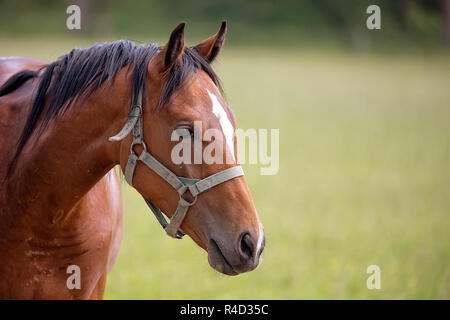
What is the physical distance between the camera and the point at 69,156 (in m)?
2.72

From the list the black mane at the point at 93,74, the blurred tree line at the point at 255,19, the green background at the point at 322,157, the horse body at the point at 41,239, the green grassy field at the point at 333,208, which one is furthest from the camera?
the blurred tree line at the point at 255,19

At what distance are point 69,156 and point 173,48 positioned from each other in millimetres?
757

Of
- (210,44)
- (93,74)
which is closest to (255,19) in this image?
(210,44)

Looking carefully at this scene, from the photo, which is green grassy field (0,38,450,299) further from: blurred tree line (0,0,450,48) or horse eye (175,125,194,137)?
blurred tree line (0,0,450,48)

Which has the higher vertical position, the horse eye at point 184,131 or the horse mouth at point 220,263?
the horse eye at point 184,131

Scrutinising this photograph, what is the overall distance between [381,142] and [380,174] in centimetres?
284

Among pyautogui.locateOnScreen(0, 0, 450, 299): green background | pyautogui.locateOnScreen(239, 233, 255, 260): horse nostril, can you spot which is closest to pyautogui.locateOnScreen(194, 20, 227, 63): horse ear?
pyautogui.locateOnScreen(239, 233, 255, 260): horse nostril

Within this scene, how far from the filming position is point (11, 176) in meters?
2.86

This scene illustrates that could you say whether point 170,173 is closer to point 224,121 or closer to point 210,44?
point 224,121

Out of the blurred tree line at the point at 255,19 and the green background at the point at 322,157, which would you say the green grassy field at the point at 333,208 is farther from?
the blurred tree line at the point at 255,19

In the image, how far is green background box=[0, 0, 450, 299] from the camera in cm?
581

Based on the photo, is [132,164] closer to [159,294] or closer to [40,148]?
[40,148]

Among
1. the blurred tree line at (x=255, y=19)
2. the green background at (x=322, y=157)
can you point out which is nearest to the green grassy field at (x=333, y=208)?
the green background at (x=322, y=157)

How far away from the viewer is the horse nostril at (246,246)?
7.77 ft
